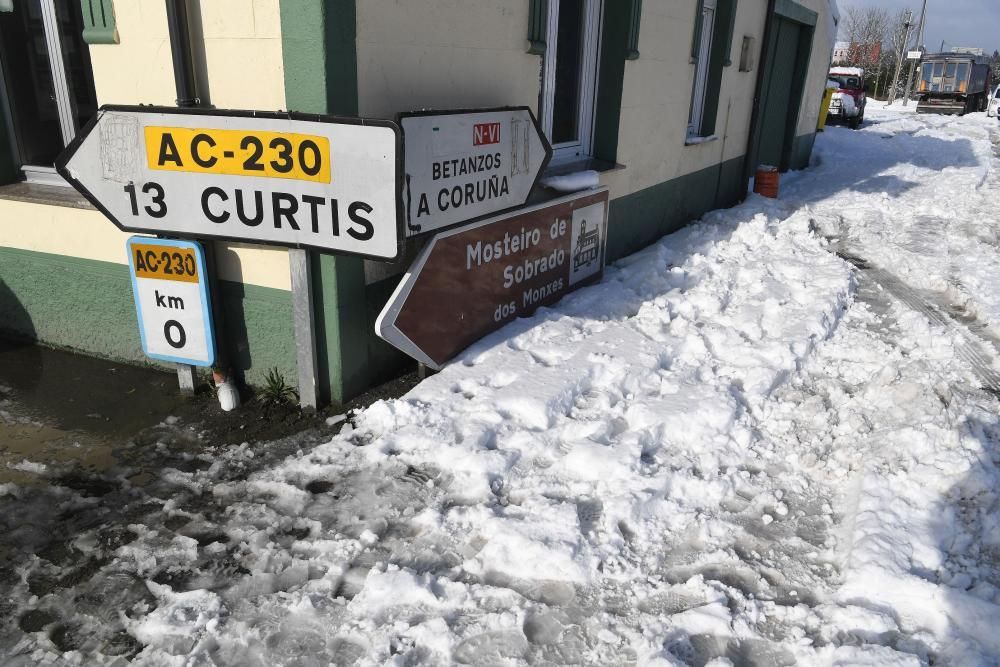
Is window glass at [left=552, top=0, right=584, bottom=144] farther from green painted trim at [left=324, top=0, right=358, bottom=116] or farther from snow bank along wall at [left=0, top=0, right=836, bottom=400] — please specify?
green painted trim at [left=324, top=0, right=358, bottom=116]

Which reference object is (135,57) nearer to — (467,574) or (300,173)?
(300,173)

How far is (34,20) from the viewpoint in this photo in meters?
4.68

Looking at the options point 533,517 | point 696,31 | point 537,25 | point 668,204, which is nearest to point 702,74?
point 696,31

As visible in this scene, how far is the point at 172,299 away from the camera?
4070mm

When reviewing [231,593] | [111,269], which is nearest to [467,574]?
[231,593]

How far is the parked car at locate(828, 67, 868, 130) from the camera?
79.4ft

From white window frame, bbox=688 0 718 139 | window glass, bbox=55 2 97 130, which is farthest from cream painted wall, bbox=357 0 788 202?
window glass, bbox=55 2 97 130

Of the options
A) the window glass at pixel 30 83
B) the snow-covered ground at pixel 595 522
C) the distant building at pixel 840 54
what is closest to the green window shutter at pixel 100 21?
the window glass at pixel 30 83

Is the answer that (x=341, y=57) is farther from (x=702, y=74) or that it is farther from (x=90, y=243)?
(x=702, y=74)

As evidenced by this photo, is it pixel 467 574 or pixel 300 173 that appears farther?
pixel 300 173

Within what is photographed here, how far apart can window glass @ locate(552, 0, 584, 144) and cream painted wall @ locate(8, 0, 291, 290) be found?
313 cm

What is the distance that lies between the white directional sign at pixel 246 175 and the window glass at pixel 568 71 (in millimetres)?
3278

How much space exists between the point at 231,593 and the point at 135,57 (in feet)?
9.90

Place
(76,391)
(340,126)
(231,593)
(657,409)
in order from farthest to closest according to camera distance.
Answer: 1. (76,391)
2. (657,409)
3. (340,126)
4. (231,593)
